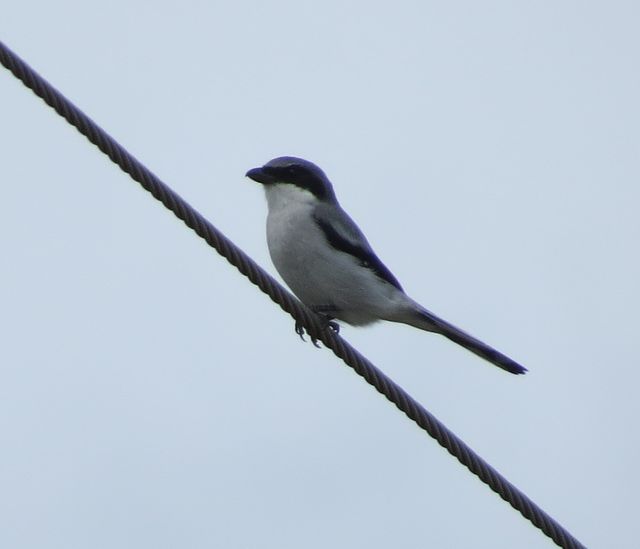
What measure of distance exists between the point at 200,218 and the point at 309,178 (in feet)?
10.4

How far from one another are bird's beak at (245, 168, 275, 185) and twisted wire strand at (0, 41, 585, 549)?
93.9 inches

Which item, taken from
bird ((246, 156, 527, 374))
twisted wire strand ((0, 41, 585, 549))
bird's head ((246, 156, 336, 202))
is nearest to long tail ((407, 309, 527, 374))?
bird ((246, 156, 527, 374))

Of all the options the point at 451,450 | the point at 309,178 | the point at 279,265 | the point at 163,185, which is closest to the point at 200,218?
the point at 163,185

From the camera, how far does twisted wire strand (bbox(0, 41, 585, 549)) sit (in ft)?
17.0

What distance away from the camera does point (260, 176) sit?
861cm

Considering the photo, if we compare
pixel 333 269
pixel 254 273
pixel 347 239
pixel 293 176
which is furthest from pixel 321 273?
pixel 254 273

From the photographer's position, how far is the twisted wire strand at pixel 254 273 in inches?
205

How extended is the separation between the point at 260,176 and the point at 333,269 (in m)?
0.96

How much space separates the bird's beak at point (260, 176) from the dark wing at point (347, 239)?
417 millimetres

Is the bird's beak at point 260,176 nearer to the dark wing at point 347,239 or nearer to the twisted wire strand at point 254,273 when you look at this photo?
the dark wing at point 347,239

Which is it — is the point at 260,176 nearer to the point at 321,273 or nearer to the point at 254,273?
the point at 321,273

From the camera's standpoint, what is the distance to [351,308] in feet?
26.7

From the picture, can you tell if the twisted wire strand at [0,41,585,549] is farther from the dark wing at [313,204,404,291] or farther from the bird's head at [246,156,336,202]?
the bird's head at [246,156,336,202]

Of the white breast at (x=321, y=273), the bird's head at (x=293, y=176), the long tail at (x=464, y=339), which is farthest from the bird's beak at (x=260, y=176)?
the long tail at (x=464, y=339)
